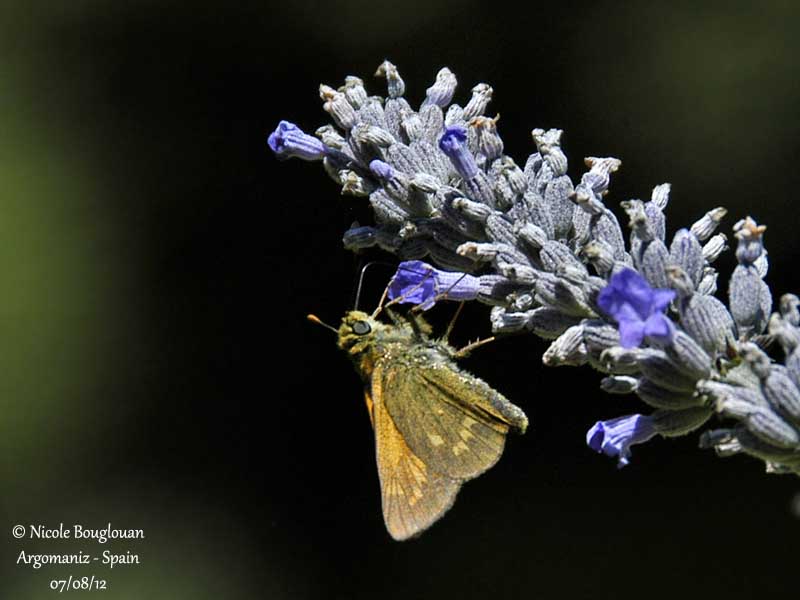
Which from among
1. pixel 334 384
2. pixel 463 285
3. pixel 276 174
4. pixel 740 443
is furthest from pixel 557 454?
pixel 740 443

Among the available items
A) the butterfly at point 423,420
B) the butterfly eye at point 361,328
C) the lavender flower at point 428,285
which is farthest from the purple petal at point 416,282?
the butterfly eye at point 361,328

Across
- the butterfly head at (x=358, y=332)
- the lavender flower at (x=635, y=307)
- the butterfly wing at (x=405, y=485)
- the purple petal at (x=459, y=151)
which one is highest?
the purple petal at (x=459, y=151)

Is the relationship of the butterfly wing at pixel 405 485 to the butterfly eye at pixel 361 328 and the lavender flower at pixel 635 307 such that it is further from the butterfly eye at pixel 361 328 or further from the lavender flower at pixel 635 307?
the lavender flower at pixel 635 307

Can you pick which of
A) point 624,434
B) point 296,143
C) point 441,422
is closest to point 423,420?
point 441,422

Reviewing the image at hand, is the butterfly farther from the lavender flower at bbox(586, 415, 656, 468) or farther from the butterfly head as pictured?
the lavender flower at bbox(586, 415, 656, 468)

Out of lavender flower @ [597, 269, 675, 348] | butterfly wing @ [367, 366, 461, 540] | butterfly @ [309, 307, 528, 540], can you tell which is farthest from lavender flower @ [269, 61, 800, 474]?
butterfly wing @ [367, 366, 461, 540]

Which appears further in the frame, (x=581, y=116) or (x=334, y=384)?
(x=334, y=384)

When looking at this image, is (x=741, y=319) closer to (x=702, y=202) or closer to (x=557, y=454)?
(x=702, y=202)

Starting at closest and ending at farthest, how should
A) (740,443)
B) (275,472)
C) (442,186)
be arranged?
(740,443)
(442,186)
(275,472)
